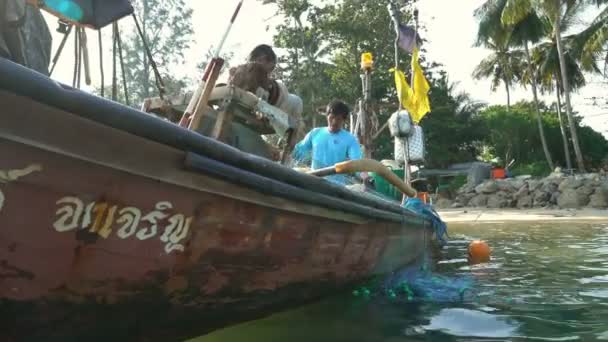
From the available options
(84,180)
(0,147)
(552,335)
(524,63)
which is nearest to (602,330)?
(552,335)

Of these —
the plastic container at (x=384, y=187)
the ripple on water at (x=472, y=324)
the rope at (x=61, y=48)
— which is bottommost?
the ripple on water at (x=472, y=324)

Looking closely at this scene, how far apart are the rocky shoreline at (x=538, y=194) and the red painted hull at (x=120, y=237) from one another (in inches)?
603

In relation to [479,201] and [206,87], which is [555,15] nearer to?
[479,201]

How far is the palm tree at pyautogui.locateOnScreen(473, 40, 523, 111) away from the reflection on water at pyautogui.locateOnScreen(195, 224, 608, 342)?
24.5 m

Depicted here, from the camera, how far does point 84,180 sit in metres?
1.63

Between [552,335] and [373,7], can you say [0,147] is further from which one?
[373,7]

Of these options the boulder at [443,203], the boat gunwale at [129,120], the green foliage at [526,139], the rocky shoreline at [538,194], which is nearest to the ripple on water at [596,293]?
the boat gunwale at [129,120]

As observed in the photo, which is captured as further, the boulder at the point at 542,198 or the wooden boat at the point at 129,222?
the boulder at the point at 542,198

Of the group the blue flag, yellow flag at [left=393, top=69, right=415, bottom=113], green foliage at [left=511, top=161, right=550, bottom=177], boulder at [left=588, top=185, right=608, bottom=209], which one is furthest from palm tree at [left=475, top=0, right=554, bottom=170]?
yellow flag at [left=393, top=69, right=415, bottom=113]

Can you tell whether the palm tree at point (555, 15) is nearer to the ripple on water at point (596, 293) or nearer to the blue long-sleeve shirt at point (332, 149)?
the blue long-sleeve shirt at point (332, 149)

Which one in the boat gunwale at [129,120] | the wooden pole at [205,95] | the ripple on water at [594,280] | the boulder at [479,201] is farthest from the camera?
the boulder at [479,201]

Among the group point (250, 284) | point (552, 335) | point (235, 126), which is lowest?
point (552, 335)

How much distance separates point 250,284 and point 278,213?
1.13 feet

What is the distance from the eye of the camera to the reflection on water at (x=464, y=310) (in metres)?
2.75
